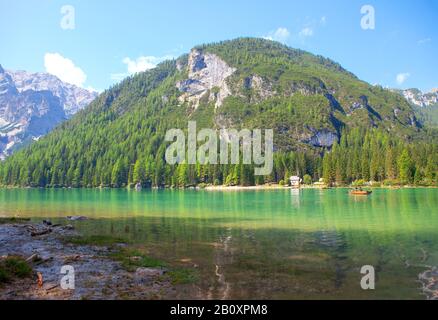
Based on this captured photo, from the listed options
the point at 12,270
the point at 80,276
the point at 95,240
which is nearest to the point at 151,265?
the point at 80,276

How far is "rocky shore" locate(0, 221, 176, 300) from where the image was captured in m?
20.2

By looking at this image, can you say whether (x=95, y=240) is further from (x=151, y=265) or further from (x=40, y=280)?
(x=40, y=280)

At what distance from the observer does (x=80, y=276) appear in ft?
79.0

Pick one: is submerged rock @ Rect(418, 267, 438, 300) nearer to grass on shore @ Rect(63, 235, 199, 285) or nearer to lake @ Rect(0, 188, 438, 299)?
lake @ Rect(0, 188, 438, 299)

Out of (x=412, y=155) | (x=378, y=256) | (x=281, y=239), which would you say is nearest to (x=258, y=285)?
(x=378, y=256)

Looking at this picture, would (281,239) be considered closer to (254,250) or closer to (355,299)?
(254,250)

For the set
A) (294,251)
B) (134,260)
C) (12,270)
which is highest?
(12,270)

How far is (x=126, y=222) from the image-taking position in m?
56.1

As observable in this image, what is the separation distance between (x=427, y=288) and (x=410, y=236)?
64.4ft

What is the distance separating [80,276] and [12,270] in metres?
4.07

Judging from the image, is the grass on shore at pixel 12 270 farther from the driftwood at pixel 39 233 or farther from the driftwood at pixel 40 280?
the driftwood at pixel 39 233

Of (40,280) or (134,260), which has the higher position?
(40,280)

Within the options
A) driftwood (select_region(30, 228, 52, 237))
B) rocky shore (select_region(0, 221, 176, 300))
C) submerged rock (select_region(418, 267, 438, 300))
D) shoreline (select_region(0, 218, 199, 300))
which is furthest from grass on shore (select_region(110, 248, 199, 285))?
driftwood (select_region(30, 228, 52, 237))
